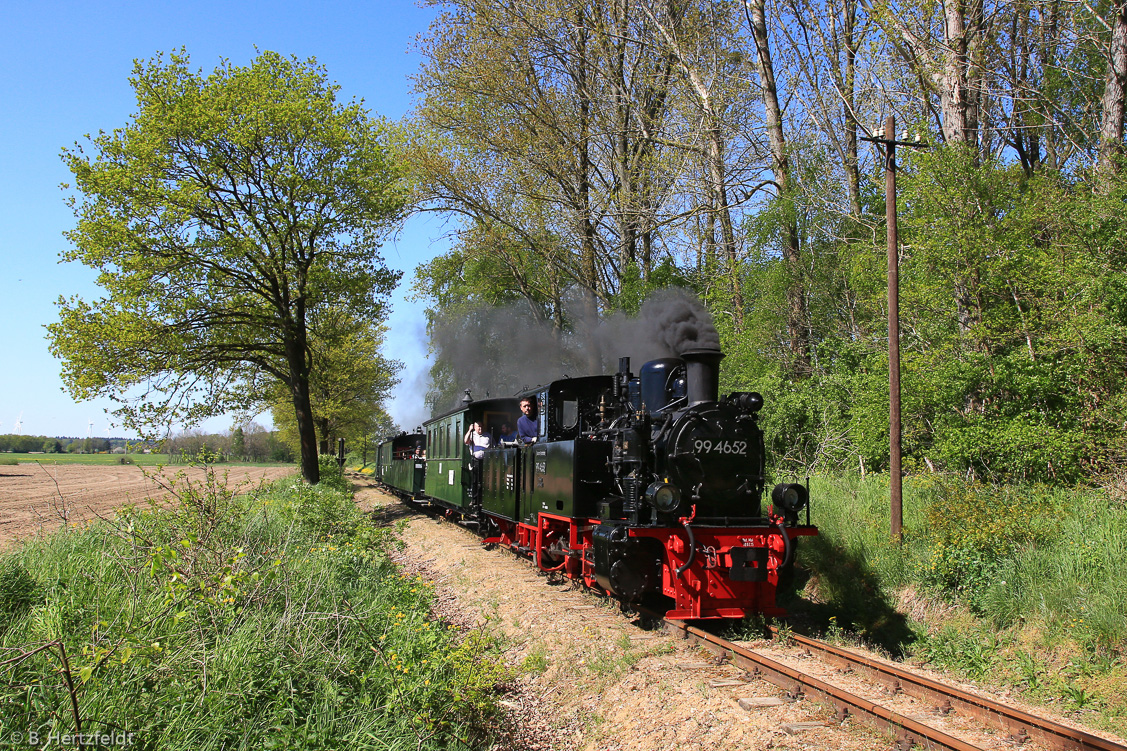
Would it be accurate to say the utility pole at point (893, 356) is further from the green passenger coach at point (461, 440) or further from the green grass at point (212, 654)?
the green passenger coach at point (461, 440)

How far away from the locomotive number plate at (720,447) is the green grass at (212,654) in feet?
9.59

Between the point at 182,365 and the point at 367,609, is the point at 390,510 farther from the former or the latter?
the point at 367,609

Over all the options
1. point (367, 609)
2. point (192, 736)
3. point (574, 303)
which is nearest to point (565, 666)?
point (367, 609)

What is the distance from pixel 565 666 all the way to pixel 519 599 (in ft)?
8.05

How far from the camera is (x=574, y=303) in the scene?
26859 mm

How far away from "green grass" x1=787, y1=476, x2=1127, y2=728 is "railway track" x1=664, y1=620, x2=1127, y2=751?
3.49 feet

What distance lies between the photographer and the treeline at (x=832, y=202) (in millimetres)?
9672

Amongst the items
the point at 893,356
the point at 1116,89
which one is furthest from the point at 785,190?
the point at 893,356

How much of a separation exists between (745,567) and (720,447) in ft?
4.19

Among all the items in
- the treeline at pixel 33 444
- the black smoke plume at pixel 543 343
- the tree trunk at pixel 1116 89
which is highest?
the tree trunk at pixel 1116 89

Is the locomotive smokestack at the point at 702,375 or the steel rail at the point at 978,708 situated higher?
the locomotive smokestack at the point at 702,375

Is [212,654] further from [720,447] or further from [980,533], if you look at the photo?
[980,533]

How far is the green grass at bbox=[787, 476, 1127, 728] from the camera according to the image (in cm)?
605

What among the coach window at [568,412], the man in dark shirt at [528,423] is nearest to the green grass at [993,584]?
the coach window at [568,412]
